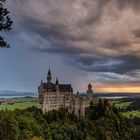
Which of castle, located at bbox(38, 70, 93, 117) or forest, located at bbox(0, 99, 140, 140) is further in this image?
castle, located at bbox(38, 70, 93, 117)

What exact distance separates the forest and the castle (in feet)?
10.9

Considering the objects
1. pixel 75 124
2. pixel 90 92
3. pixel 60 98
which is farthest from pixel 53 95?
pixel 75 124

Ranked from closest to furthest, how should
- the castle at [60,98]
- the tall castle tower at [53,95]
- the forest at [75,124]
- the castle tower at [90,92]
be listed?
→ the forest at [75,124] → the castle at [60,98] → the tall castle tower at [53,95] → the castle tower at [90,92]

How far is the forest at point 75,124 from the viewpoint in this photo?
114688 millimetres

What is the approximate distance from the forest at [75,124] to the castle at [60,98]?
3336mm

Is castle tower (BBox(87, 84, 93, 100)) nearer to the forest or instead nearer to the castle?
the castle

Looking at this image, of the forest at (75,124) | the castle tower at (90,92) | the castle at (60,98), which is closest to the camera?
the forest at (75,124)

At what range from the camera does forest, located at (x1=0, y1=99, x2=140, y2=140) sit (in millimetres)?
114688

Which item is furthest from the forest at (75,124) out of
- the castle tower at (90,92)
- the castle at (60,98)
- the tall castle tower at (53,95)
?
the castle tower at (90,92)

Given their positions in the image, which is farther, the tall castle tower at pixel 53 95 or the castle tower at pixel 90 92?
the castle tower at pixel 90 92

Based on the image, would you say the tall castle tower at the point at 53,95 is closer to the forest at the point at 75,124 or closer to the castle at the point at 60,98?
the castle at the point at 60,98

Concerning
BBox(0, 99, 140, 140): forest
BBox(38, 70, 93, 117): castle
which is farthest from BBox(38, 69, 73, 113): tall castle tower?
BBox(0, 99, 140, 140): forest

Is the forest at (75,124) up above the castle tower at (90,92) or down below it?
below

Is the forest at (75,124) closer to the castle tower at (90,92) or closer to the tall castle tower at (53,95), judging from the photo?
the tall castle tower at (53,95)
